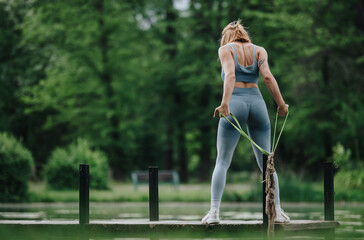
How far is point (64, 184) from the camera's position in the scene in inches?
896

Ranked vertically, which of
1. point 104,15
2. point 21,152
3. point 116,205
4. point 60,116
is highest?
point 104,15

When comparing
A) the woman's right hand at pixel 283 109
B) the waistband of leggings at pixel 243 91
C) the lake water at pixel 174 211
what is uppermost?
the waistband of leggings at pixel 243 91

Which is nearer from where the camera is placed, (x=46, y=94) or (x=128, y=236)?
(x=128, y=236)

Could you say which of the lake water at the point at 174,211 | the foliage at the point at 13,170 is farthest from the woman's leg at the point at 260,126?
the foliage at the point at 13,170

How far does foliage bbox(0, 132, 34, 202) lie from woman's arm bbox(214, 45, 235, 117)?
1152 centimetres

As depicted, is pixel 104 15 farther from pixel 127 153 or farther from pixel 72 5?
pixel 127 153

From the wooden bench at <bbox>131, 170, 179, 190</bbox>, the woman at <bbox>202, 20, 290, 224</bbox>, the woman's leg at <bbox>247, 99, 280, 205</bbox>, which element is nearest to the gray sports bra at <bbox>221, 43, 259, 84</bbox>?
the woman at <bbox>202, 20, 290, 224</bbox>

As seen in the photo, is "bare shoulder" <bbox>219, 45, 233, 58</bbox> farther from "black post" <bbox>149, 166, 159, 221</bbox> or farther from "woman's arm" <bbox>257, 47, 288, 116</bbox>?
"black post" <bbox>149, 166, 159, 221</bbox>

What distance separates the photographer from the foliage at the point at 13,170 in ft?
59.5

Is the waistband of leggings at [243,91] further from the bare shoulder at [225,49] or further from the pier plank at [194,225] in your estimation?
the pier plank at [194,225]

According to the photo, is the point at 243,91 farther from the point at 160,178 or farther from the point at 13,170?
the point at 160,178

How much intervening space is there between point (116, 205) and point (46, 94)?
18206 millimetres

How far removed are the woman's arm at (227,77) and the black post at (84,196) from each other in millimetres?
2228

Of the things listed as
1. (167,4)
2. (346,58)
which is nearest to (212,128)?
(167,4)
